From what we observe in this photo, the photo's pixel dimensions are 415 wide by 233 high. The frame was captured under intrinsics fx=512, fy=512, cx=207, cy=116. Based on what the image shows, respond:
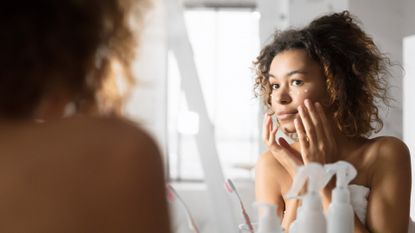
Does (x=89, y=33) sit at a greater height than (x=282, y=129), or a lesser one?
greater

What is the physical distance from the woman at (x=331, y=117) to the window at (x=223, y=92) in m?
0.03

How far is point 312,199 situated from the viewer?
2.19 feet

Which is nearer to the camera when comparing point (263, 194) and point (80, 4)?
point (80, 4)

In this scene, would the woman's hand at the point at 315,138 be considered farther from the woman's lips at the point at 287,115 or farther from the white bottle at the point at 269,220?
the white bottle at the point at 269,220

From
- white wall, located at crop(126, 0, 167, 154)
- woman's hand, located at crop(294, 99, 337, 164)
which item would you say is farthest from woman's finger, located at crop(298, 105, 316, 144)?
white wall, located at crop(126, 0, 167, 154)

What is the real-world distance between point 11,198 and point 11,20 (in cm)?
12

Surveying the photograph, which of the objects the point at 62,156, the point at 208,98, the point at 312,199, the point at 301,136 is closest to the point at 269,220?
the point at 312,199

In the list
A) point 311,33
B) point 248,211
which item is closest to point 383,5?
point 311,33

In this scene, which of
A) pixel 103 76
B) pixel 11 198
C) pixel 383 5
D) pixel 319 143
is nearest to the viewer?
pixel 11 198

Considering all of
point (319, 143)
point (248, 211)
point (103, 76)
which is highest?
point (103, 76)

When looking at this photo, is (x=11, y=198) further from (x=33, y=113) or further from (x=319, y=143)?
(x=319, y=143)

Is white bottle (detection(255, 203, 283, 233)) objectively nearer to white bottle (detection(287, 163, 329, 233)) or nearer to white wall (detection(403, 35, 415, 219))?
white bottle (detection(287, 163, 329, 233))

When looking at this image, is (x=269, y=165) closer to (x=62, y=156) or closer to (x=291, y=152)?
(x=291, y=152)

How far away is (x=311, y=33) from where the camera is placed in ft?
2.79
